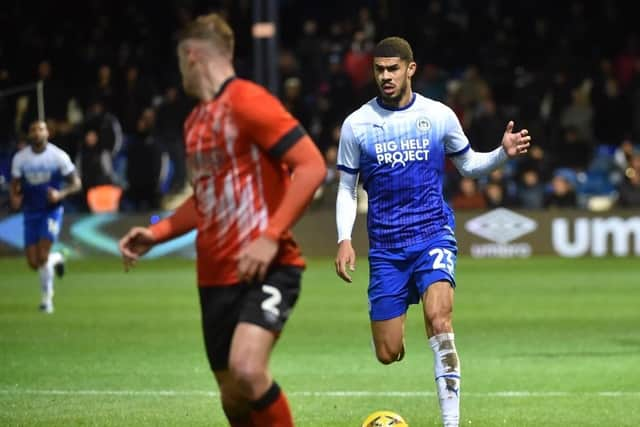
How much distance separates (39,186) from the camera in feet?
62.7

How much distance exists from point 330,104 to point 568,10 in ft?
20.5

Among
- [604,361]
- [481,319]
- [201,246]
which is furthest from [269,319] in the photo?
[481,319]

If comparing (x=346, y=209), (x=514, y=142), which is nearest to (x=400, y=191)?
(x=346, y=209)

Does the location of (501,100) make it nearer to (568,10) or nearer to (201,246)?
(568,10)

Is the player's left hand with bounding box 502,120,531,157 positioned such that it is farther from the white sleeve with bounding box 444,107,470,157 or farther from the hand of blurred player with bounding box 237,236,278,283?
the hand of blurred player with bounding box 237,236,278,283

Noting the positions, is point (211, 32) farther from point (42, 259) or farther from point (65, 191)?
point (42, 259)

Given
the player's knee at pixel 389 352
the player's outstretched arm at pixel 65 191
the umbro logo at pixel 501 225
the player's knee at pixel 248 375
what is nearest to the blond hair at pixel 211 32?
the player's knee at pixel 248 375

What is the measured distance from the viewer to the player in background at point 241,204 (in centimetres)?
643

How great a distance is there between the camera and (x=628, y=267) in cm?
2445

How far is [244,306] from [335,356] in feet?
23.4

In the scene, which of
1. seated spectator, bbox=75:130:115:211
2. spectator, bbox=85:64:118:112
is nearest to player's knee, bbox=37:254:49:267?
seated spectator, bbox=75:130:115:211

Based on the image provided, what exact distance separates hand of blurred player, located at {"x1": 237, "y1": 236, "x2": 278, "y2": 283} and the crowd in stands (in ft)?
65.1

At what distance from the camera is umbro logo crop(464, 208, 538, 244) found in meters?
26.7

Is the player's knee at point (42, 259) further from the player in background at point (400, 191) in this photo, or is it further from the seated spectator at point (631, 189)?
the seated spectator at point (631, 189)
